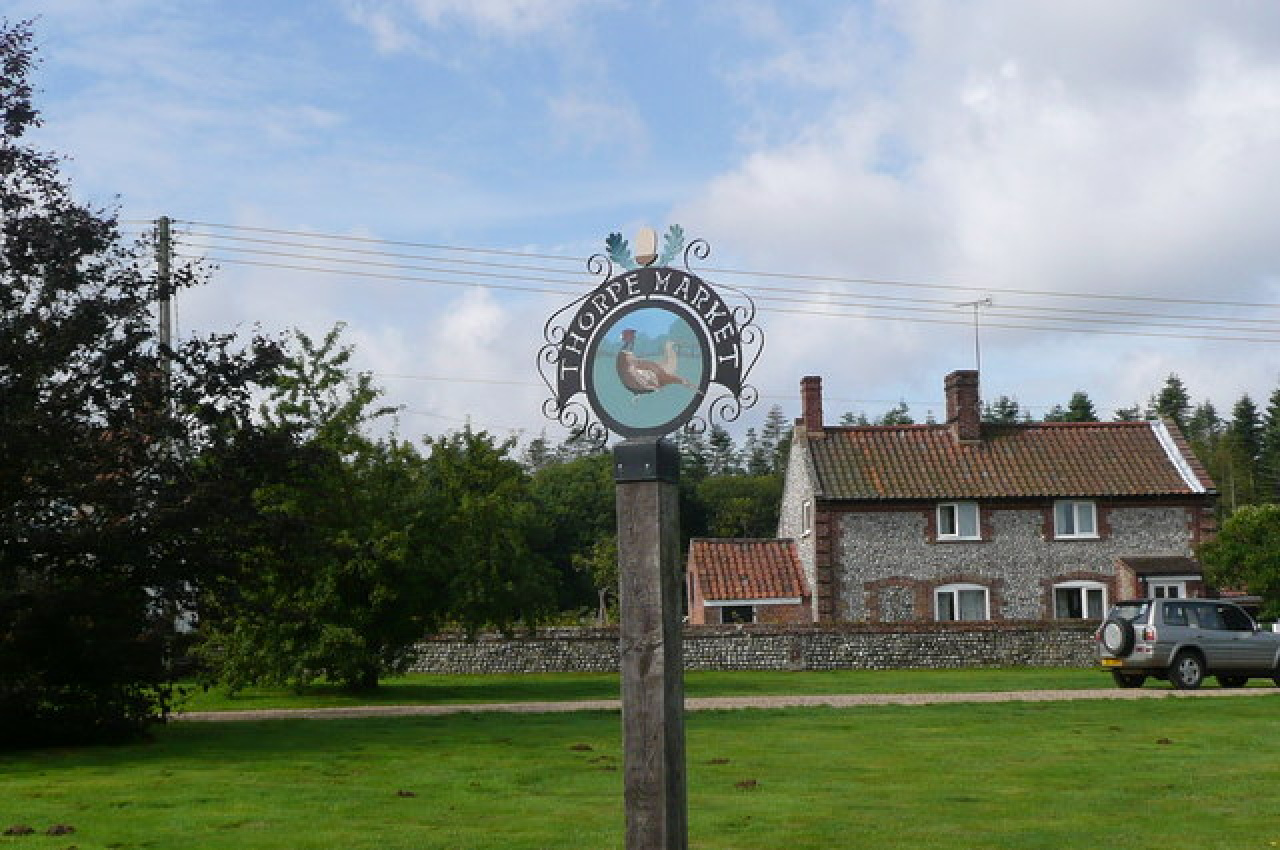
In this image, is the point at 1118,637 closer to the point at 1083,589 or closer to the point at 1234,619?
the point at 1234,619

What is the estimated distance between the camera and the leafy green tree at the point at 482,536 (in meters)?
31.2

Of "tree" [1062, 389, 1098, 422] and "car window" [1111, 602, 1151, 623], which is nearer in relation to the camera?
"car window" [1111, 602, 1151, 623]

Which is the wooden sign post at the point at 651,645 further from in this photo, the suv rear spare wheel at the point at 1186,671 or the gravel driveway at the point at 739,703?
the suv rear spare wheel at the point at 1186,671

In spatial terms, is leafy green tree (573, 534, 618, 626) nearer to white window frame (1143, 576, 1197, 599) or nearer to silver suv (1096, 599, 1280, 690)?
white window frame (1143, 576, 1197, 599)

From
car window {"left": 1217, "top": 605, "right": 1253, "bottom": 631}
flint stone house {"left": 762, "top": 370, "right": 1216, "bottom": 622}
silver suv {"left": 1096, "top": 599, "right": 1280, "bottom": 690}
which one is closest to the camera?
silver suv {"left": 1096, "top": 599, "right": 1280, "bottom": 690}

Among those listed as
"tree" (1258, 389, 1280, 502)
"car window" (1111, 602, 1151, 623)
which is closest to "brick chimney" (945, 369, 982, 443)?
"car window" (1111, 602, 1151, 623)

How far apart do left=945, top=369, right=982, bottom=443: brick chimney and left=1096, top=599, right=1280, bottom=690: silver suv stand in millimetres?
20480

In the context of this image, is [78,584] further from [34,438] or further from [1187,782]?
[1187,782]

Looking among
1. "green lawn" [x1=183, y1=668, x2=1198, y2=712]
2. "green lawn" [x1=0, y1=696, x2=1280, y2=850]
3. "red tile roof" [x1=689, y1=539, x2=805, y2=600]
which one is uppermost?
"red tile roof" [x1=689, y1=539, x2=805, y2=600]

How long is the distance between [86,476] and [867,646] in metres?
25.1

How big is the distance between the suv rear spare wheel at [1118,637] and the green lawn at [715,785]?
24.6 ft

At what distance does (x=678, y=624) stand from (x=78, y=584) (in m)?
13.5

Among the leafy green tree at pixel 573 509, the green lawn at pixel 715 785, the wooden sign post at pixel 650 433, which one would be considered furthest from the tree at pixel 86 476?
the leafy green tree at pixel 573 509

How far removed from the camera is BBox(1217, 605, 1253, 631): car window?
30.3m
